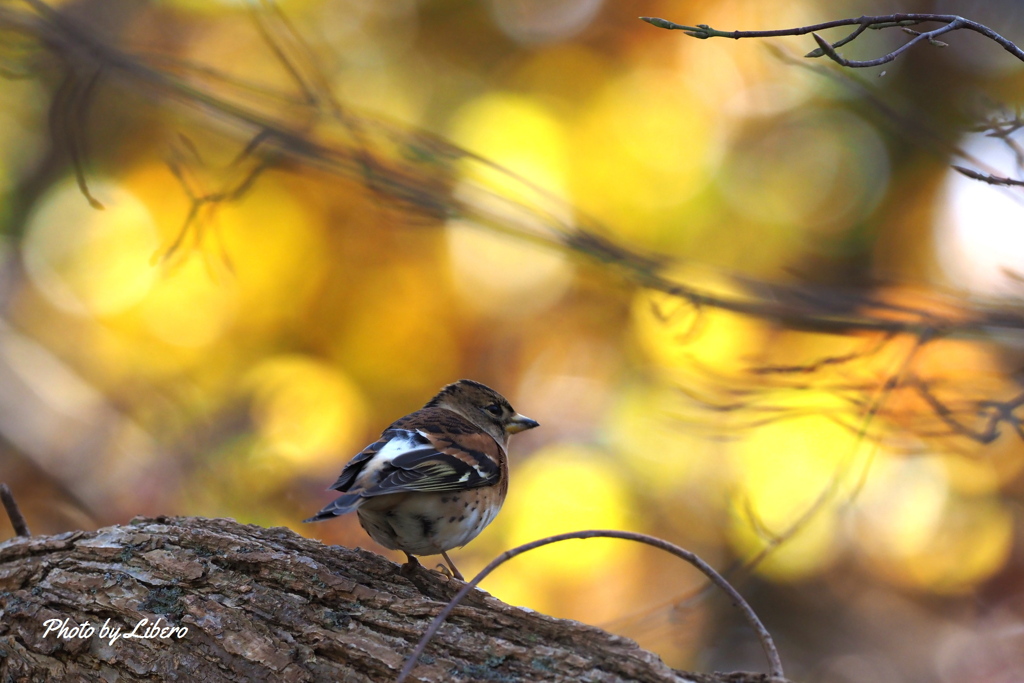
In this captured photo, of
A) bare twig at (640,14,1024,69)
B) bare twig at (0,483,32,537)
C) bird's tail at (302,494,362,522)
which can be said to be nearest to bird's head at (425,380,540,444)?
bird's tail at (302,494,362,522)

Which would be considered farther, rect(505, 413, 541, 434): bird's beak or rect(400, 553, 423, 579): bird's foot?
rect(505, 413, 541, 434): bird's beak

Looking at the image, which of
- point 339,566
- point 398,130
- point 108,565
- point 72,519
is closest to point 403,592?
point 339,566

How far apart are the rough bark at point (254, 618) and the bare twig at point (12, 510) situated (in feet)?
0.29

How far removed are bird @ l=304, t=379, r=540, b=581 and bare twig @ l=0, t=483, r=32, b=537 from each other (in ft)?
2.74

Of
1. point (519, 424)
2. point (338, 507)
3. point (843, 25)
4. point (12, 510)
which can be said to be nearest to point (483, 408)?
point (519, 424)

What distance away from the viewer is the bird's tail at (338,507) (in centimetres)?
149

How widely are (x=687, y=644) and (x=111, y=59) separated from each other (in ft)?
12.4

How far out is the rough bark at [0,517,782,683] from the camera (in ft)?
5.10

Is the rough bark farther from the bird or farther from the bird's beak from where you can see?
the bird's beak

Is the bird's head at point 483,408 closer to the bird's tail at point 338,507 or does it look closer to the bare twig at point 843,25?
the bird's tail at point 338,507

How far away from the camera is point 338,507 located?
1552 mm

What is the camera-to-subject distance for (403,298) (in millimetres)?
4523

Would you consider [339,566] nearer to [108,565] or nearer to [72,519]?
[108,565]

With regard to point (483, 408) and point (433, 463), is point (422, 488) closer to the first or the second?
point (433, 463)
